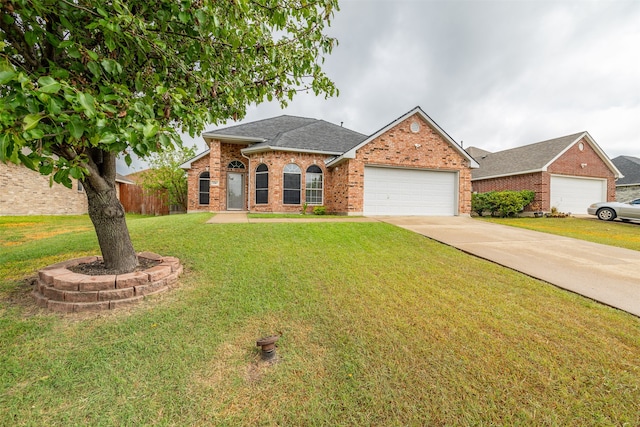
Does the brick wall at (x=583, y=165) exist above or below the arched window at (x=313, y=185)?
above

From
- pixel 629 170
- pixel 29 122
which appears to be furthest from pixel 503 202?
pixel 629 170

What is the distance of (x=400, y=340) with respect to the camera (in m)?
2.50

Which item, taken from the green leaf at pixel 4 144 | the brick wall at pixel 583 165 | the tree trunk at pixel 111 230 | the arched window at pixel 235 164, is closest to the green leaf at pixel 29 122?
the green leaf at pixel 4 144

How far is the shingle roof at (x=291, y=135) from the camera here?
1301 centimetres

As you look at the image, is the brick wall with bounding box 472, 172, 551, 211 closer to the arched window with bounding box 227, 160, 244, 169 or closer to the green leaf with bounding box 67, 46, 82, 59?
the arched window with bounding box 227, 160, 244, 169

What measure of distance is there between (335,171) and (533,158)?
45.8 feet

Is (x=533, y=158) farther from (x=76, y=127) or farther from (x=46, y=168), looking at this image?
Answer: (x=46, y=168)

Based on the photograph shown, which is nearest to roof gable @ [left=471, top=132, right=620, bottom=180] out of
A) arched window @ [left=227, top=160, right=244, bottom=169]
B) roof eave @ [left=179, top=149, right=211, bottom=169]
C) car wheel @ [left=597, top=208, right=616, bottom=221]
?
car wheel @ [left=597, top=208, right=616, bottom=221]

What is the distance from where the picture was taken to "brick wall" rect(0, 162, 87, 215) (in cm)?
1340

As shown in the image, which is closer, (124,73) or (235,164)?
(124,73)

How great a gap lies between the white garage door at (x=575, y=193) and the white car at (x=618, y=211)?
7.97 ft

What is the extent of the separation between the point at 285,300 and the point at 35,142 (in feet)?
9.48

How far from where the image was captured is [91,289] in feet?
9.86

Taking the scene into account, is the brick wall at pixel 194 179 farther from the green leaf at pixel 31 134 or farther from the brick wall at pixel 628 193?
the brick wall at pixel 628 193
